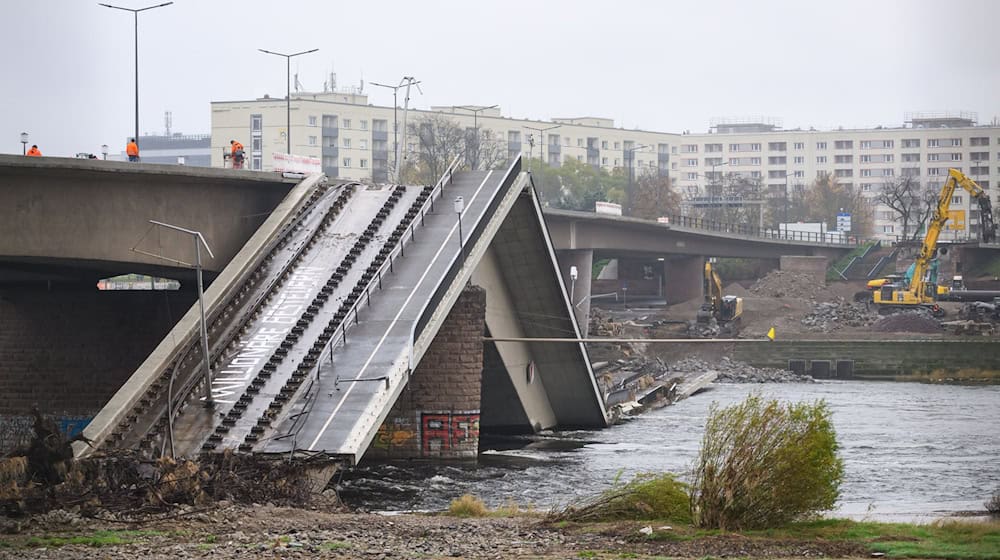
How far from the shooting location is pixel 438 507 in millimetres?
37250

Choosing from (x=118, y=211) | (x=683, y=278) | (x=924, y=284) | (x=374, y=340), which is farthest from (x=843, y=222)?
(x=118, y=211)

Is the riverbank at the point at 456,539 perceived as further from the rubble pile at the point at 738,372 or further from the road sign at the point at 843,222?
the road sign at the point at 843,222

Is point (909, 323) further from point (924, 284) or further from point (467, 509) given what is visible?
point (467, 509)

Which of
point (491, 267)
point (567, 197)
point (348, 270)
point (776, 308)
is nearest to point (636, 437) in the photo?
point (491, 267)

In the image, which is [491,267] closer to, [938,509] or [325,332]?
[325,332]

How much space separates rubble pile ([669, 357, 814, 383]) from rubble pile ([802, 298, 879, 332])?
48.7ft

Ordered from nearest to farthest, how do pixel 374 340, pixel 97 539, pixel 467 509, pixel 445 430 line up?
pixel 97 539 < pixel 467 509 < pixel 374 340 < pixel 445 430

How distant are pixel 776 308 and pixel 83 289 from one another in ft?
248

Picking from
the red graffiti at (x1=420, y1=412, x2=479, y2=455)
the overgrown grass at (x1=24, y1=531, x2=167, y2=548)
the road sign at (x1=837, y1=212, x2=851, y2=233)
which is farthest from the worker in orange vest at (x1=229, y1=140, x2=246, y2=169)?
the road sign at (x1=837, y1=212, x2=851, y2=233)

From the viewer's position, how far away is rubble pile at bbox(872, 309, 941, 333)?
4237 inches

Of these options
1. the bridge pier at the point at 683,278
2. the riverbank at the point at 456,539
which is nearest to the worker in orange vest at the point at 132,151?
the riverbank at the point at 456,539

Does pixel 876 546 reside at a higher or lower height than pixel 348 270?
lower

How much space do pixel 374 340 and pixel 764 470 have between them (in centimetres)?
1902

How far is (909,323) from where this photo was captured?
109188mm
